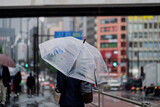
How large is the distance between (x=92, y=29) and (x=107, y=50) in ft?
67.7

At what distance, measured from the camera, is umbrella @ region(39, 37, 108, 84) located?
5000mm

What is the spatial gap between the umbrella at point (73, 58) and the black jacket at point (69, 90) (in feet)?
0.52

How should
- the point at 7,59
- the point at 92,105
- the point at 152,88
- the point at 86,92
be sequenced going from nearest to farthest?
the point at 86,92, the point at 7,59, the point at 92,105, the point at 152,88

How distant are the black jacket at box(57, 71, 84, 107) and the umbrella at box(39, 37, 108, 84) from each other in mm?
159

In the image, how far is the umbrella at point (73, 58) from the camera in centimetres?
500

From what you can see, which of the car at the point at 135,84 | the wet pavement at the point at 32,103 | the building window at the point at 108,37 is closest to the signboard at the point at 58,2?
the wet pavement at the point at 32,103

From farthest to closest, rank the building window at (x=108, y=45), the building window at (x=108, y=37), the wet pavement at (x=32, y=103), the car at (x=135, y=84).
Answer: the building window at (x=108, y=37), the building window at (x=108, y=45), the car at (x=135, y=84), the wet pavement at (x=32, y=103)

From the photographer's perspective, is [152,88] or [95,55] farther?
[152,88]

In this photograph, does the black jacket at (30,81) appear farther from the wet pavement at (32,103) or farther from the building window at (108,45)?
the building window at (108,45)

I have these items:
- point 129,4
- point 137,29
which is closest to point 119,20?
point 137,29

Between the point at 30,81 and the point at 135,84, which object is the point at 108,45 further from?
the point at 30,81

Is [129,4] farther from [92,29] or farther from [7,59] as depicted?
[92,29]

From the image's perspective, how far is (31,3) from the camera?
12.8m

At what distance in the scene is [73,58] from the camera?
509 centimetres
